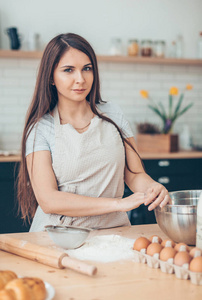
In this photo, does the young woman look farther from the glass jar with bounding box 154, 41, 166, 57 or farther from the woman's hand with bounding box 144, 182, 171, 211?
the glass jar with bounding box 154, 41, 166, 57

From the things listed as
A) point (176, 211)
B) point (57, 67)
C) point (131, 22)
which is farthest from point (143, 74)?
point (176, 211)

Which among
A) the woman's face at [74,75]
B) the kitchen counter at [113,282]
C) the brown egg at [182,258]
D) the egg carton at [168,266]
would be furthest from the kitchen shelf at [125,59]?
the brown egg at [182,258]

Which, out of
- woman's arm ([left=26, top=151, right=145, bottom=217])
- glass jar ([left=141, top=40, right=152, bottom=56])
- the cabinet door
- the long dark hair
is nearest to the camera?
woman's arm ([left=26, top=151, right=145, bottom=217])

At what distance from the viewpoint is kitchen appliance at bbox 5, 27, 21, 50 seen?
14.2 ft

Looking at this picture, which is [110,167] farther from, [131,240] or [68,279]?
[68,279]

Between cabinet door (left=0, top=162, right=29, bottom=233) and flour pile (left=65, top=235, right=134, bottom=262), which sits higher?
flour pile (left=65, top=235, right=134, bottom=262)

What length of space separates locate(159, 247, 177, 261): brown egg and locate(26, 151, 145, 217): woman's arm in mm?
446

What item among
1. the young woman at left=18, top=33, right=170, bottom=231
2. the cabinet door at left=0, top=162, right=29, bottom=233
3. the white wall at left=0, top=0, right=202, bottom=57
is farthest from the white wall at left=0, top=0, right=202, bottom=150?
the young woman at left=18, top=33, right=170, bottom=231

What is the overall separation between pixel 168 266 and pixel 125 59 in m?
3.59

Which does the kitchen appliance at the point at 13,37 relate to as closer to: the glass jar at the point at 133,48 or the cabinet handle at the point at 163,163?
the glass jar at the point at 133,48

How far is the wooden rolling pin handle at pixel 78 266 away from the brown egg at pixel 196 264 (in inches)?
10.9

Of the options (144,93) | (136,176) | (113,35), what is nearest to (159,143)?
(144,93)

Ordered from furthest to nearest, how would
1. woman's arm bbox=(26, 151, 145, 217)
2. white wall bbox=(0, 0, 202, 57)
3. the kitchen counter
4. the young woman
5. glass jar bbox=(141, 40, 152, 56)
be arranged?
glass jar bbox=(141, 40, 152, 56) → white wall bbox=(0, 0, 202, 57) → the young woman → woman's arm bbox=(26, 151, 145, 217) → the kitchen counter

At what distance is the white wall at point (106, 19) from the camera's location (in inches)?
179
